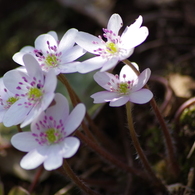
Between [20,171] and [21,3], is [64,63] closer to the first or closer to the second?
[20,171]

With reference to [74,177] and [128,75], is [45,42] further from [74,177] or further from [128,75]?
[74,177]

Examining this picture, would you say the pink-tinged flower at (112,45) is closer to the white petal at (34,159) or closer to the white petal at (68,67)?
the white petal at (68,67)

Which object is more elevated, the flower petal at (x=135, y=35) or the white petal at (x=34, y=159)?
the flower petal at (x=135, y=35)

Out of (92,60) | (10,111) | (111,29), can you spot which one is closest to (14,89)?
(10,111)

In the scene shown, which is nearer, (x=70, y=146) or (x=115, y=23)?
(x=70, y=146)

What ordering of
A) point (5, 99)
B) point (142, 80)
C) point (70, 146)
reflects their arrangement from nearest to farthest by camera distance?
point (70, 146) < point (142, 80) < point (5, 99)

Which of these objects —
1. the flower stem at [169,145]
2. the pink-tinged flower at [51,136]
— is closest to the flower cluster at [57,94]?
the pink-tinged flower at [51,136]

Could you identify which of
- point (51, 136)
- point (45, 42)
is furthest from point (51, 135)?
point (45, 42)

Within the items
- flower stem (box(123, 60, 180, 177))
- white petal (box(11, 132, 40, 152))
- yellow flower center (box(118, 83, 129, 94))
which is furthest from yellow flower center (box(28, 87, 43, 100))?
flower stem (box(123, 60, 180, 177))
